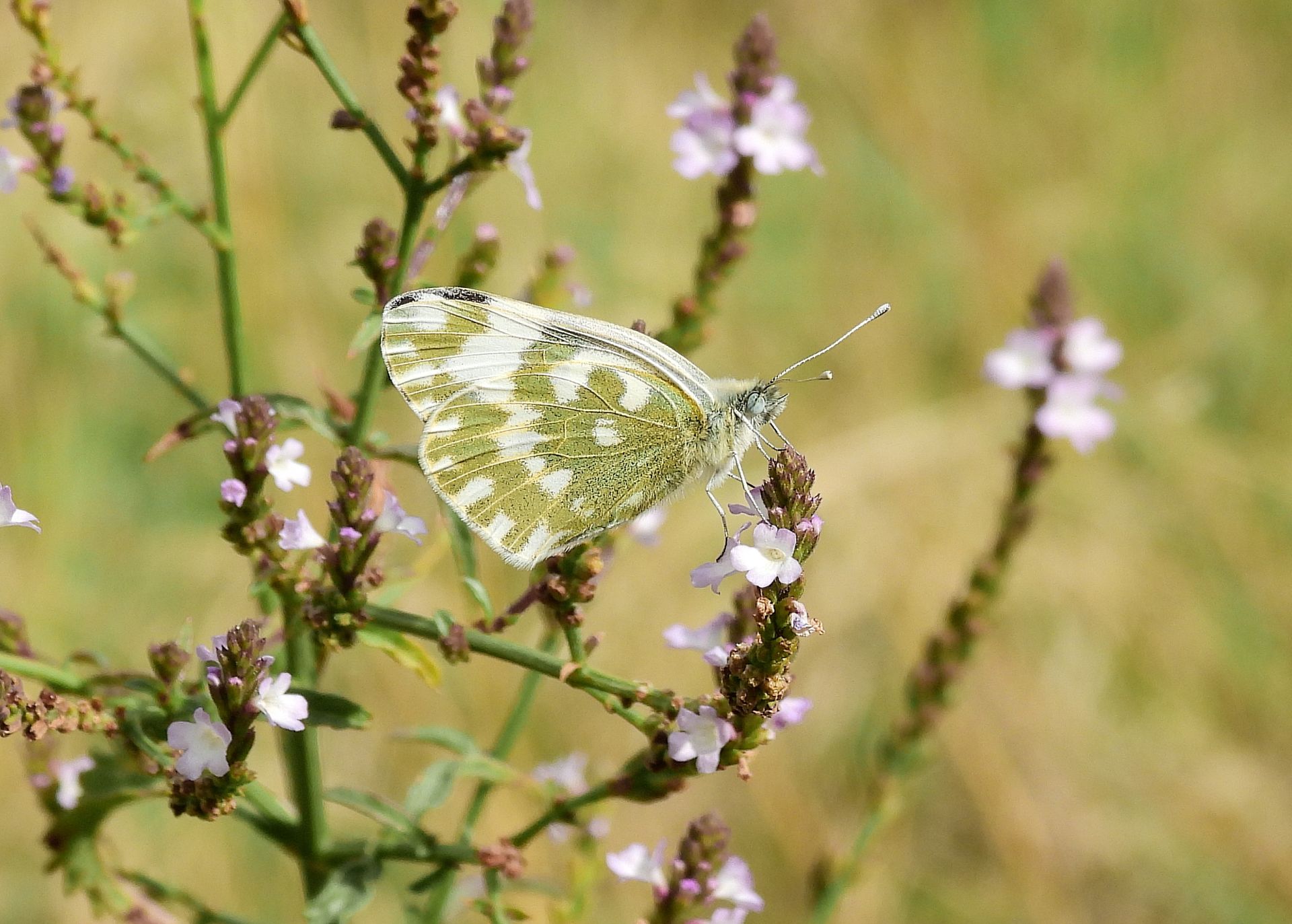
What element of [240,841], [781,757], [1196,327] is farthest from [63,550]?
[1196,327]

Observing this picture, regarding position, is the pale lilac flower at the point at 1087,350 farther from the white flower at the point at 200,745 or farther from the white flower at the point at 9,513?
the white flower at the point at 9,513

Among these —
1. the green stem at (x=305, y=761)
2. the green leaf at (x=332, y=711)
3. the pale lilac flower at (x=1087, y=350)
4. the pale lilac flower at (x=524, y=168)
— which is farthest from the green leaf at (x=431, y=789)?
the pale lilac flower at (x=1087, y=350)

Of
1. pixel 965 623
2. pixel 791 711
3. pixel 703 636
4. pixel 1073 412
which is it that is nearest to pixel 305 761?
pixel 703 636

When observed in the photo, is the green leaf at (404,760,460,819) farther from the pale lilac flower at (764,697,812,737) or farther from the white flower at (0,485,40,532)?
the white flower at (0,485,40,532)

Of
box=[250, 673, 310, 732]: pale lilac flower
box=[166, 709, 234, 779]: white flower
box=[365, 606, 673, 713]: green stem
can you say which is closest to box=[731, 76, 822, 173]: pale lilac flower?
box=[365, 606, 673, 713]: green stem

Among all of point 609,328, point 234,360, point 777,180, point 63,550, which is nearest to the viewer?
point 234,360

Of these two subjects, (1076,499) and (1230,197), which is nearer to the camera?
(1076,499)

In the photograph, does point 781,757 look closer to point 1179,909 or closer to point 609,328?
point 1179,909
